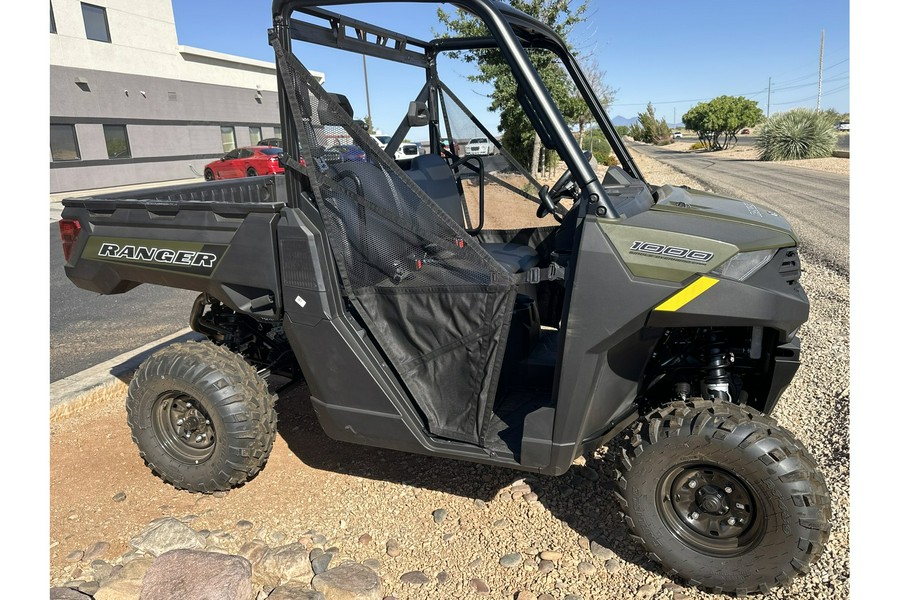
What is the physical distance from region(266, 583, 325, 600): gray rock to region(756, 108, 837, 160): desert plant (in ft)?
98.3

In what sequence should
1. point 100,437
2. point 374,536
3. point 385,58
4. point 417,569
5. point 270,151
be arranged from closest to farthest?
point 417,569
point 374,536
point 385,58
point 100,437
point 270,151

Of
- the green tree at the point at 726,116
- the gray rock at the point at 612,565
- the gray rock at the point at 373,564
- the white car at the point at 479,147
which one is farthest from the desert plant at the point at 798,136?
the gray rock at the point at 373,564

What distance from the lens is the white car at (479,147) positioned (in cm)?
413

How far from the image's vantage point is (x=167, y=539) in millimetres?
2959

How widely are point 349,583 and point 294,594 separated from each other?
0.22 metres

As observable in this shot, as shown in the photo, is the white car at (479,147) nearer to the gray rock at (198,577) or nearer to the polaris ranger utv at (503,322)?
the polaris ranger utv at (503,322)

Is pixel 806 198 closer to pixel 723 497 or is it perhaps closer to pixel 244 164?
pixel 723 497

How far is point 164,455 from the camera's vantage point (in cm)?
338

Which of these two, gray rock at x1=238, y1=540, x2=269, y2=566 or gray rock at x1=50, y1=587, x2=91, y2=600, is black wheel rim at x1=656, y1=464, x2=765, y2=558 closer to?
gray rock at x1=238, y1=540, x2=269, y2=566

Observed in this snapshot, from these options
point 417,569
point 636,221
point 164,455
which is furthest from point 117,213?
point 636,221

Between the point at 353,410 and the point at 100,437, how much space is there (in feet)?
7.04

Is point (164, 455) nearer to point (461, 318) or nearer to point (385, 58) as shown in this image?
point (461, 318)

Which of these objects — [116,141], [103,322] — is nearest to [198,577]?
[103,322]

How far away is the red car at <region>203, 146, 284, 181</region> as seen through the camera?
21989 mm
